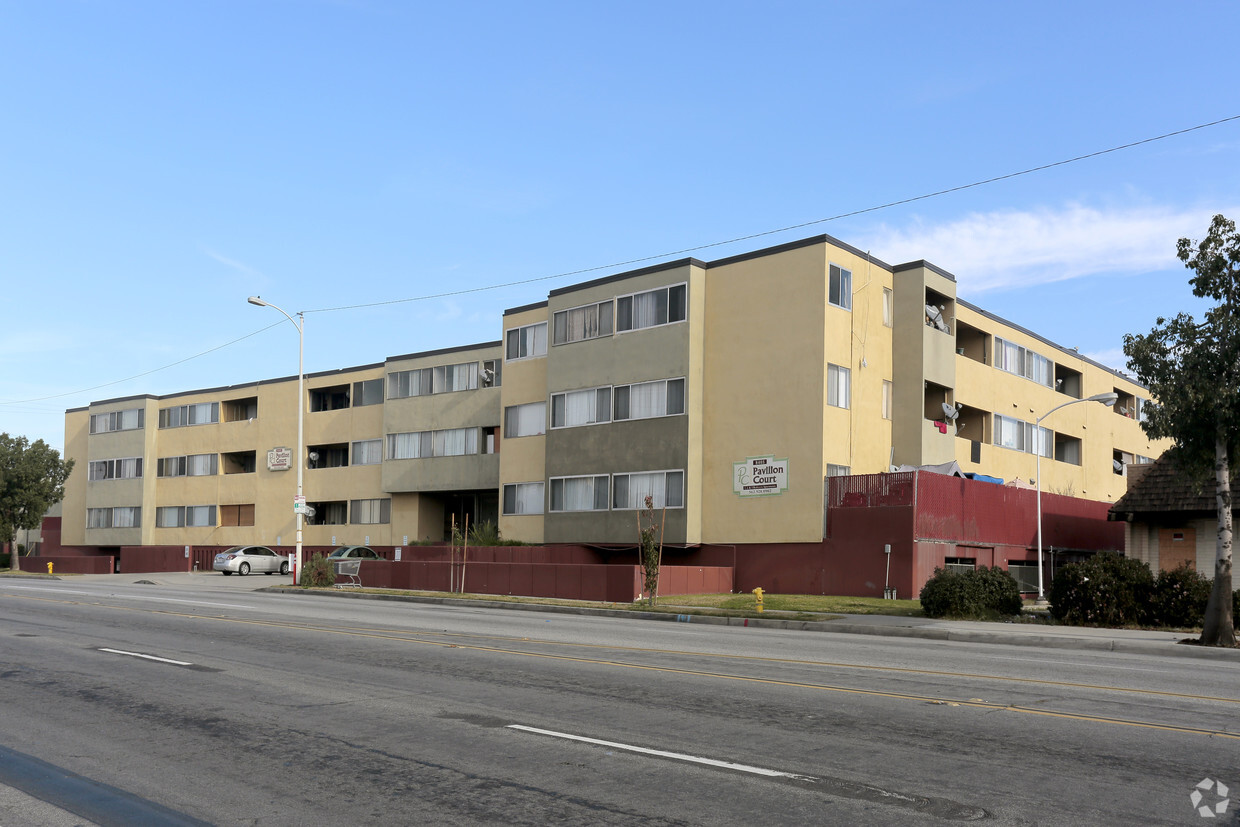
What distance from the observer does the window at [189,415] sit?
6556cm

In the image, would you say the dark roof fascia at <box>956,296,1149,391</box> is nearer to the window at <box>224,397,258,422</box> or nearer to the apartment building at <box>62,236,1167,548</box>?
the apartment building at <box>62,236,1167,548</box>

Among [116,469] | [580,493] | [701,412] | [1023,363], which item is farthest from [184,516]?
[1023,363]

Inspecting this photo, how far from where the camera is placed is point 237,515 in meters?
63.2

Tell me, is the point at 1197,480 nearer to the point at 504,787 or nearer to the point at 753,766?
the point at 753,766

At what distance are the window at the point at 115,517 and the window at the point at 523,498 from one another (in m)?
34.0

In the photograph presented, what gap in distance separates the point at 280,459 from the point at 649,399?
29473mm

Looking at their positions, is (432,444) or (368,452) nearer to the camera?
(432,444)

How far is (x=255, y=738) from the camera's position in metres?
8.84

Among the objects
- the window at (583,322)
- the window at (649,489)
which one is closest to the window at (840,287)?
the window at (649,489)

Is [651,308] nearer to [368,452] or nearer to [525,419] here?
[525,419]

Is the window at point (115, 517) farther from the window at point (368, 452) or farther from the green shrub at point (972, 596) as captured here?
the green shrub at point (972, 596)

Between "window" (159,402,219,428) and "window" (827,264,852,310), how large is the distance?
43.5m

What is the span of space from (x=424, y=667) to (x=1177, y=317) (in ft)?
52.5

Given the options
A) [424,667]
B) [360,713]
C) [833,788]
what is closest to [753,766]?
[833,788]
